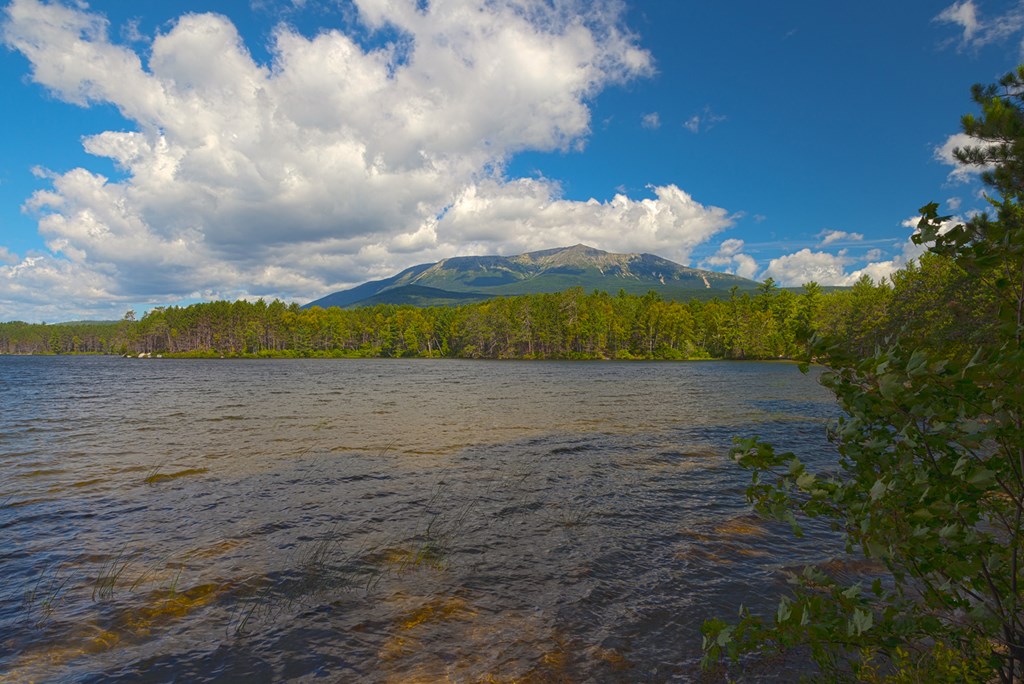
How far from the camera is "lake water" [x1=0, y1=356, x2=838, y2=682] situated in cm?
844

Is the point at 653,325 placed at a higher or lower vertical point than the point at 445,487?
higher

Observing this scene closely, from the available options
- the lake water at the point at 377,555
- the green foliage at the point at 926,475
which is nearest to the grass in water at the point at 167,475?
the lake water at the point at 377,555

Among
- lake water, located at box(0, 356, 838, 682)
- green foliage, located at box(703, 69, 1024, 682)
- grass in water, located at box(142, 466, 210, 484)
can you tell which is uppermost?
green foliage, located at box(703, 69, 1024, 682)

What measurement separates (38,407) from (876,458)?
196 ft

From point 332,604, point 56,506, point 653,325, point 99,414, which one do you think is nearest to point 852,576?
point 332,604

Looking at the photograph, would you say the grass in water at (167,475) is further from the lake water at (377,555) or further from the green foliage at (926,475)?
the green foliage at (926,475)

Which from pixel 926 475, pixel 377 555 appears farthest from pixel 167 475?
pixel 926 475

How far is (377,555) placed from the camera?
12.3 m

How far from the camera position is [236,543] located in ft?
42.8

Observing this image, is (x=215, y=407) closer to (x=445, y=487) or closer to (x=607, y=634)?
(x=445, y=487)

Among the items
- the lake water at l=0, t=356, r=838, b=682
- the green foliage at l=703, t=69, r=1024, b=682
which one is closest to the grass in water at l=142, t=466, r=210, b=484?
the lake water at l=0, t=356, r=838, b=682

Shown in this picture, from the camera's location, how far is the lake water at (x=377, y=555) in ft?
27.7

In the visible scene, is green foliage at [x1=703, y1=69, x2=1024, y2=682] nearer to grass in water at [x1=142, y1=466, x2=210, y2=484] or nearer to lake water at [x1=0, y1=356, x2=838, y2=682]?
lake water at [x1=0, y1=356, x2=838, y2=682]

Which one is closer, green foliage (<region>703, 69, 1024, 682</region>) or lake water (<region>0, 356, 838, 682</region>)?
green foliage (<region>703, 69, 1024, 682</region>)
